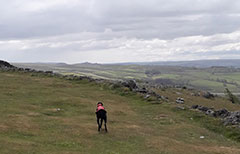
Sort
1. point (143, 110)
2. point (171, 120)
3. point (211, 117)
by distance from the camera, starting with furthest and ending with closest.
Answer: point (143, 110), point (211, 117), point (171, 120)

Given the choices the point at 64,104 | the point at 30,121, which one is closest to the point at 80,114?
the point at 64,104

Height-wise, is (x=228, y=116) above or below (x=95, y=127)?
below

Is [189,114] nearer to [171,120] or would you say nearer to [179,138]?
[171,120]

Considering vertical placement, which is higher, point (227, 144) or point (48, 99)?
point (48, 99)

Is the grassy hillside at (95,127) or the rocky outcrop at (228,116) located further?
the rocky outcrop at (228,116)

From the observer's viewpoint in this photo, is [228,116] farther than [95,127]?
Yes

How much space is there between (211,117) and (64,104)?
76.9 feet

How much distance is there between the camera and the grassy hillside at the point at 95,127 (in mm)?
23812

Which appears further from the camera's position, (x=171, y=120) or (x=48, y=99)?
(x=48, y=99)

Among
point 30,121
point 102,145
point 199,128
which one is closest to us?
point 102,145

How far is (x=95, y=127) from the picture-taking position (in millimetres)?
31656

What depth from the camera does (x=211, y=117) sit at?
142 ft

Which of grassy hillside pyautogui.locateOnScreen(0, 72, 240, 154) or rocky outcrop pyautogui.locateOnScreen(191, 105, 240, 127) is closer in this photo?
grassy hillside pyautogui.locateOnScreen(0, 72, 240, 154)

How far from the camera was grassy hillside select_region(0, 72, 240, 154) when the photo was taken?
23812mm
